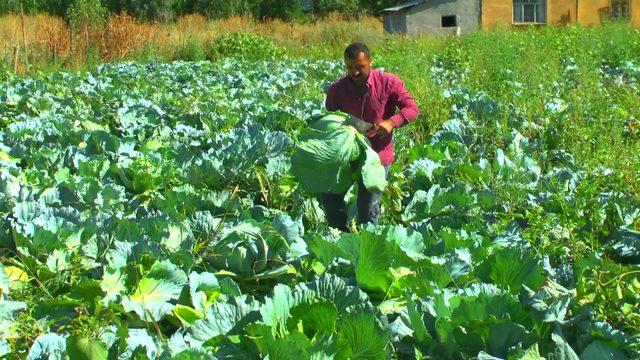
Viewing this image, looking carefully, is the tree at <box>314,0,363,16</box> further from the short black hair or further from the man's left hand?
the man's left hand

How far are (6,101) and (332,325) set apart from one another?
6464 millimetres

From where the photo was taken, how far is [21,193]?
3.62 meters

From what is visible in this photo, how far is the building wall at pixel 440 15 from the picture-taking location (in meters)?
28.3

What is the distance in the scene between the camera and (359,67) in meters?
3.86

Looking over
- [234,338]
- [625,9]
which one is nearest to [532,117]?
[234,338]

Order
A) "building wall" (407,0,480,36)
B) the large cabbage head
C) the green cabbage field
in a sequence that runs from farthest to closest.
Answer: "building wall" (407,0,480,36)
the large cabbage head
the green cabbage field

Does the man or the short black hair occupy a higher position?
the short black hair

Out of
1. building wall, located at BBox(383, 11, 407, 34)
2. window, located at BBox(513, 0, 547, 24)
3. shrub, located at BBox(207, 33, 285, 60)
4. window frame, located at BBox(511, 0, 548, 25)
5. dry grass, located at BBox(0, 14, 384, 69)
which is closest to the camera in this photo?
dry grass, located at BBox(0, 14, 384, 69)

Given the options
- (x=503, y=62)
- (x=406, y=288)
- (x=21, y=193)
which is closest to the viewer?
(x=406, y=288)

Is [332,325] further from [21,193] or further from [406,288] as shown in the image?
[21,193]

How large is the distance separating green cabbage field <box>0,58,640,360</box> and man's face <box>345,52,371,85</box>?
26.5 inches

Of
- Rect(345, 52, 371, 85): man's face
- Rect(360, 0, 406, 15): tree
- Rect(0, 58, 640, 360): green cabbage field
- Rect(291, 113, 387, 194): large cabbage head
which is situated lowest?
Rect(0, 58, 640, 360): green cabbage field

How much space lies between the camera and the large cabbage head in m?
3.27

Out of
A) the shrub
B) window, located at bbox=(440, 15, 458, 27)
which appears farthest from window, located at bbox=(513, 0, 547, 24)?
the shrub
